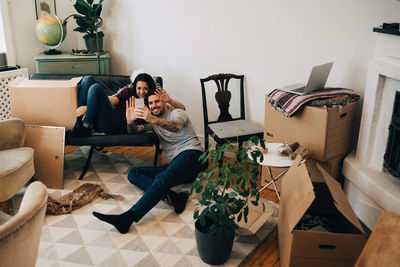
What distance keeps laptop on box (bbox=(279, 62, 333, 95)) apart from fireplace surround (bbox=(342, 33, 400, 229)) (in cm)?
30

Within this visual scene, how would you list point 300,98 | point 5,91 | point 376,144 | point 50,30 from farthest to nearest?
point 50,30 → point 5,91 → point 300,98 → point 376,144

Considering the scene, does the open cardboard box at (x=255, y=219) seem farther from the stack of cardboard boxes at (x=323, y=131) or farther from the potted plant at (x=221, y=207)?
the stack of cardboard boxes at (x=323, y=131)

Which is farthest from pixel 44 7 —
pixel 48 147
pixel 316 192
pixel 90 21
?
pixel 316 192

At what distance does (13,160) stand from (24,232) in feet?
4.79

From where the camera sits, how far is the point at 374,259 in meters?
1.61

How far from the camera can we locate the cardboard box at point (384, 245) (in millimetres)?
1565

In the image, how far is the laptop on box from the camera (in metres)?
2.56

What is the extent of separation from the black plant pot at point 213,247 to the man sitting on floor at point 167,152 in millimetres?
528

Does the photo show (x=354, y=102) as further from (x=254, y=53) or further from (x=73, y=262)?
(x=73, y=262)

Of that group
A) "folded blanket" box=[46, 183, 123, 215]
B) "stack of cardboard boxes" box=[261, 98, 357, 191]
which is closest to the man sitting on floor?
"folded blanket" box=[46, 183, 123, 215]

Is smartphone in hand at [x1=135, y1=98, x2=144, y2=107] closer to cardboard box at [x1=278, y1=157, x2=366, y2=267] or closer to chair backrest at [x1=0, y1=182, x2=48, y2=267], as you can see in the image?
cardboard box at [x1=278, y1=157, x2=366, y2=267]

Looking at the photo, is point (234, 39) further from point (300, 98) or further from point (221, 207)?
point (221, 207)

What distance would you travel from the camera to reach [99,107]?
3111mm

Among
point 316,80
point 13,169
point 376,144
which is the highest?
point 316,80
